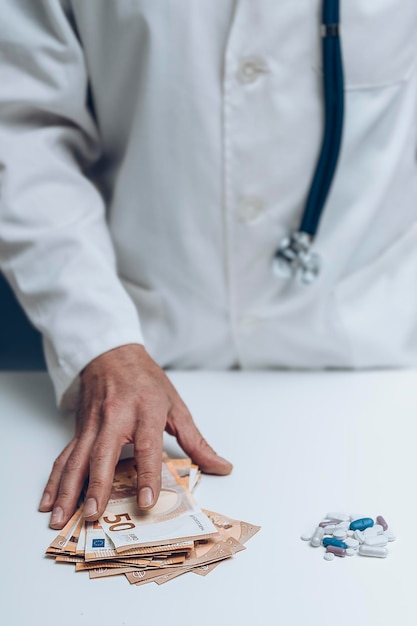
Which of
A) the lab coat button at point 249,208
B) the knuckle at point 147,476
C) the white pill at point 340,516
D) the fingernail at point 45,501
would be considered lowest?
the fingernail at point 45,501

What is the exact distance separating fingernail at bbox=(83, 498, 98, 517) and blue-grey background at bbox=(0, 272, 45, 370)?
85 cm

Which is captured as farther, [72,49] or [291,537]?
[72,49]

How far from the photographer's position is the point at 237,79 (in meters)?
1.15

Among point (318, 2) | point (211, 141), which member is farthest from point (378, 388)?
point (318, 2)

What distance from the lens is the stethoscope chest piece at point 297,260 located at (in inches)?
47.3

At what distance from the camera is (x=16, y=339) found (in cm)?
172

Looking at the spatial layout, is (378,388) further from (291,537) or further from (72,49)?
(72,49)

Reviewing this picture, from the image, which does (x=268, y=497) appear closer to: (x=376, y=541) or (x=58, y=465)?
(x=376, y=541)

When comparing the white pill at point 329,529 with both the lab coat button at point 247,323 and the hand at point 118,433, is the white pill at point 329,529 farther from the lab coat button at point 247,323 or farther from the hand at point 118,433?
the lab coat button at point 247,323

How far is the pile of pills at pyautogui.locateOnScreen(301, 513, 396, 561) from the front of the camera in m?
0.83

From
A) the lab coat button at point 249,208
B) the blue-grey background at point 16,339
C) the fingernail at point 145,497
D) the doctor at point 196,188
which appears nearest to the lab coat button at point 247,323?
the doctor at point 196,188

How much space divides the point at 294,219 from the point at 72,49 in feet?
1.30

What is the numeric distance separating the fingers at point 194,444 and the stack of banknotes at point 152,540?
0.06 m

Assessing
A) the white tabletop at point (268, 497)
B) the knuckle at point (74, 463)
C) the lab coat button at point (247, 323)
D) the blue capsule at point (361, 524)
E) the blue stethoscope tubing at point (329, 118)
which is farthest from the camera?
the lab coat button at point (247, 323)
